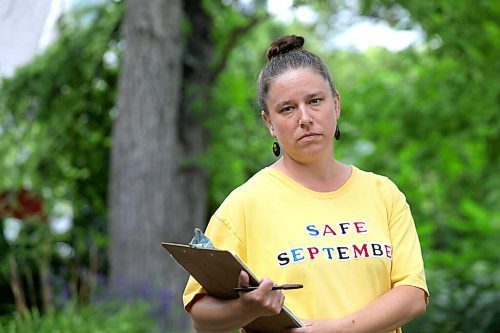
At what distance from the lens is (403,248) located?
8.67 feet

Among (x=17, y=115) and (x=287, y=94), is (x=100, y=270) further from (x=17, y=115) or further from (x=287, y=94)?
(x=287, y=94)

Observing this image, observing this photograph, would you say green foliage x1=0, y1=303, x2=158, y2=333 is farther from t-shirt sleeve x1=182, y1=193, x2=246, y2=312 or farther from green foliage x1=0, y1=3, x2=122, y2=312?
t-shirt sleeve x1=182, y1=193, x2=246, y2=312

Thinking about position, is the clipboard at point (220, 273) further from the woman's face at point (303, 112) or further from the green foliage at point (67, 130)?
the green foliage at point (67, 130)

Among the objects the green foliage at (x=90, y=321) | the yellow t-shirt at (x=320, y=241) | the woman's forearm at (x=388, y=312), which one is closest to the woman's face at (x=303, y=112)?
the yellow t-shirt at (x=320, y=241)

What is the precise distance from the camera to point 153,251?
928cm

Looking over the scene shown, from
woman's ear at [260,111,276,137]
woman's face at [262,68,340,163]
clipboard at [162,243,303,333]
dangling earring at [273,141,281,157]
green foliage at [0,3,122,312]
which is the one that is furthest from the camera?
green foliage at [0,3,122,312]

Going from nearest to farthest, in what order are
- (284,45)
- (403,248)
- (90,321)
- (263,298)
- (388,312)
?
(263,298) < (388,312) < (403,248) < (284,45) < (90,321)

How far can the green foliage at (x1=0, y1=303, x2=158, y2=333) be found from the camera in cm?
688

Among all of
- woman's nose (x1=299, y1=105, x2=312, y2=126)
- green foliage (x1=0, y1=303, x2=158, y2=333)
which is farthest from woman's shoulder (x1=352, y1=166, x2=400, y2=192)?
green foliage (x1=0, y1=303, x2=158, y2=333)

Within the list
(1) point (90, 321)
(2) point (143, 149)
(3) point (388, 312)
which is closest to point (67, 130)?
(2) point (143, 149)

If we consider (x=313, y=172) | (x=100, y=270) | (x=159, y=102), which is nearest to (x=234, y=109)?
(x=159, y=102)

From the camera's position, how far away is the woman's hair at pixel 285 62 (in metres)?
2.65

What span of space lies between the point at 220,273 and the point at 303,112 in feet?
1.61

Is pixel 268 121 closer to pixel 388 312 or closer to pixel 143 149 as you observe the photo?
pixel 388 312
